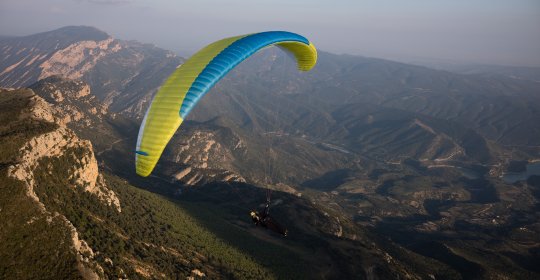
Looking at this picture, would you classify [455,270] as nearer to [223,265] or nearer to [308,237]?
[308,237]

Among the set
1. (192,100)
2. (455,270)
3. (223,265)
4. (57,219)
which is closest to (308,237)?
(223,265)

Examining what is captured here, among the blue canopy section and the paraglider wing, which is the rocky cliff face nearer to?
the paraglider wing

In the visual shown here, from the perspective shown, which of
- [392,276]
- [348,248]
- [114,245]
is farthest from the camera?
[348,248]

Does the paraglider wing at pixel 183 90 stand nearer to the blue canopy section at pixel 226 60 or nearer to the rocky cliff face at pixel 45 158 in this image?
the blue canopy section at pixel 226 60

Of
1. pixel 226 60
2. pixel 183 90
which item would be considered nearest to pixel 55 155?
pixel 183 90

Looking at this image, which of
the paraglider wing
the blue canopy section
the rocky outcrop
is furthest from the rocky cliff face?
the blue canopy section

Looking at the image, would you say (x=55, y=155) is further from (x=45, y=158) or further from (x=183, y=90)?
(x=183, y=90)
